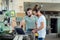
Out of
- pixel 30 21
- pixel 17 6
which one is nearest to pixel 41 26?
pixel 30 21

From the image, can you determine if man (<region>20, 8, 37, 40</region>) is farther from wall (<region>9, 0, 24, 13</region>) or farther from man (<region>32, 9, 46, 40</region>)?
wall (<region>9, 0, 24, 13</region>)

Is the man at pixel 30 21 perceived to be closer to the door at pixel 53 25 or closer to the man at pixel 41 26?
the man at pixel 41 26

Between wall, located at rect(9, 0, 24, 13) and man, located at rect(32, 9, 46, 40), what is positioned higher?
wall, located at rect(9, 0, 24, 13)

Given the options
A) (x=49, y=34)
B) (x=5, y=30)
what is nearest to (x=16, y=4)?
(x=49, y=34)

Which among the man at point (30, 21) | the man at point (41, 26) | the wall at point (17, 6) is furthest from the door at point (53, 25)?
the man at point (41, 26)

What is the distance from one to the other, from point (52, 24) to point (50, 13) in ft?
4.69

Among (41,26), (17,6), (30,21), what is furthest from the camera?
(17,6)

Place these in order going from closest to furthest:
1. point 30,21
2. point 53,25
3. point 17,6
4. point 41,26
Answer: point 41,26, point 30,21, point 17,6, point 53,25

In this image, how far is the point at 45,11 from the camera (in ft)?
63.4

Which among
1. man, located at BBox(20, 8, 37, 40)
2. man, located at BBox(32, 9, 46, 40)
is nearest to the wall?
man, located at BBox(20, 8, 37, 40)

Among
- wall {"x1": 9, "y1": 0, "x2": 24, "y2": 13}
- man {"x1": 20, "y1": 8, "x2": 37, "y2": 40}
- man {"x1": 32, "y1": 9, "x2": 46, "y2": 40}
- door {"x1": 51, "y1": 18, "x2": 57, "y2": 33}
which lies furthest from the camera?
door {"x1": 51, "y1": 18, "x2": 57, "y2": 33}

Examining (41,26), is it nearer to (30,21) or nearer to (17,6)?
(30,21)

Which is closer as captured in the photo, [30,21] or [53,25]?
[30,21]

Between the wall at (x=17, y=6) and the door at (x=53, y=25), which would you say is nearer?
the wall at (x=17, y=6)
